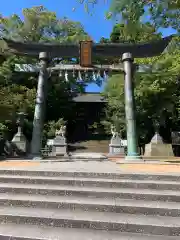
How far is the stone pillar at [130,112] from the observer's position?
8430 millimetres

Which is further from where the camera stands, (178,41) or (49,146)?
(49,146)

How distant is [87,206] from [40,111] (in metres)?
5.77

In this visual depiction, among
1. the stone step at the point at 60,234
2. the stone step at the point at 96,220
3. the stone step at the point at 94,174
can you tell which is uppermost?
the stone step at the point at 94,174

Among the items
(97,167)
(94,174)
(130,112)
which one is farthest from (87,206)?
(130,112)

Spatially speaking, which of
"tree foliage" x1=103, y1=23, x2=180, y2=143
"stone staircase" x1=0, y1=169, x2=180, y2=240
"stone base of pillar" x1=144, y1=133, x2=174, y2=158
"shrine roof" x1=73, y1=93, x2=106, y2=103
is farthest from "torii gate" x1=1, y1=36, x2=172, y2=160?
"shrine roof" x1=73, y1=93, x2=106, y2=103

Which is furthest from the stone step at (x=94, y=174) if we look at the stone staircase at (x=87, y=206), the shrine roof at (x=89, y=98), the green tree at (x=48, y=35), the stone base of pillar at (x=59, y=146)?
the shrine roof at (x=89, y=98)

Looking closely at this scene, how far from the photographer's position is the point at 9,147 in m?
13.7

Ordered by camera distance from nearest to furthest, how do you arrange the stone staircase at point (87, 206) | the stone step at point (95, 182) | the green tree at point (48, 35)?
1. the stone staircase at point (87, 206)
2. the stone step at point (95, 182)
3. the green tree at point (48, 35)

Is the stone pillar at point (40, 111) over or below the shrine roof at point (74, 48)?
below

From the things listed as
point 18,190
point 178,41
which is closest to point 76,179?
point 18,190

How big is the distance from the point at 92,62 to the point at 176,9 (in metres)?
3.47

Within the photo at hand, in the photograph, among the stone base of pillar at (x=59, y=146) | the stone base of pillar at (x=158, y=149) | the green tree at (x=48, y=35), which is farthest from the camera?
the green tree at (x=48, y=35)

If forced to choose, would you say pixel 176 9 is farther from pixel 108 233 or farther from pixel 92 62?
pixel 108 233

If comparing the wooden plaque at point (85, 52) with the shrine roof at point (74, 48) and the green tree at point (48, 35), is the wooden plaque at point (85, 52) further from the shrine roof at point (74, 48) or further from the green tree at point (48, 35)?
the green tree at point (48, 35)
